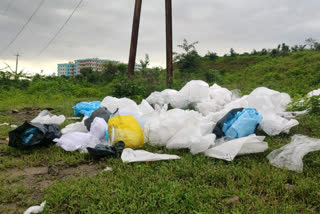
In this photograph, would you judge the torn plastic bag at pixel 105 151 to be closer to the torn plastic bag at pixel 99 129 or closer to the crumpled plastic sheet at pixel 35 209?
the torn plastic bag at pixel 99 129

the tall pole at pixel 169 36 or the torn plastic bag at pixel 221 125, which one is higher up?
the tall pole at pixel 169 36

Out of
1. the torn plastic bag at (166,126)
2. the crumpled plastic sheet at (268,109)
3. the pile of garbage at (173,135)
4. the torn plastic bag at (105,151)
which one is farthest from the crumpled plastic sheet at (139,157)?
the crumpled plastic sheet at (268,109)

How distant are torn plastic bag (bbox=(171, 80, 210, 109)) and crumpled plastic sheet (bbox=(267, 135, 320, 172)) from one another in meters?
2.02

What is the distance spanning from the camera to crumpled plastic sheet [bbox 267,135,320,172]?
1645 millimetres

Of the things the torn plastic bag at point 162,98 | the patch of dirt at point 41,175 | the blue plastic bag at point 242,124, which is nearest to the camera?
the patch of dirt at point 41,175

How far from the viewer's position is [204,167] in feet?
5.58

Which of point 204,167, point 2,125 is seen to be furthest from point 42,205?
point 2,125

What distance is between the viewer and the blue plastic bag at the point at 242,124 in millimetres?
2262

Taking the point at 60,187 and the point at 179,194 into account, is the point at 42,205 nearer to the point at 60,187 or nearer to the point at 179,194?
the point at 60,187

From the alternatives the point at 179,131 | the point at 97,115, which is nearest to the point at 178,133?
the point at 179,131

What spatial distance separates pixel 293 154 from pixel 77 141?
1.75 m

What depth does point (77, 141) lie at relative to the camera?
2.24 meters

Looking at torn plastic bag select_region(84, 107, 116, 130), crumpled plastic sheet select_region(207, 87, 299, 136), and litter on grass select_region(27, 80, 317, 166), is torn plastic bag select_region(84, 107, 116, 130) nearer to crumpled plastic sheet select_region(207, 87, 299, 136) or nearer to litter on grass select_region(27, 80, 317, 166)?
litter on grass select_region(27, 80, 317, 166)

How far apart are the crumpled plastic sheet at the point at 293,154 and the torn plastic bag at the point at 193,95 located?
202cm
